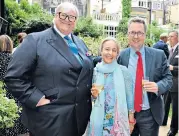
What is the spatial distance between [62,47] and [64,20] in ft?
0.69

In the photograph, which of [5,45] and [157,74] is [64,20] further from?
[5,45]

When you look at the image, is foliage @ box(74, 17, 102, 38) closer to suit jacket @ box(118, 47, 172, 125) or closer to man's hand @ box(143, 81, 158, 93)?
suit jacket @ box(118, 47, 172, 125)

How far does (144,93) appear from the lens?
274 cm

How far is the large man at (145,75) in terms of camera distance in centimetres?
272

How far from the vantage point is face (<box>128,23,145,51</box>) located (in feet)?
8.93

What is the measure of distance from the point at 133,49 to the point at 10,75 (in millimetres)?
1106

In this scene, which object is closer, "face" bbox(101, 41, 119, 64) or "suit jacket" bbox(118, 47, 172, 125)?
"face" bbox(101, 41, 119, 64)

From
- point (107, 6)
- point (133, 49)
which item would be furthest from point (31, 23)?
point (107, 6)

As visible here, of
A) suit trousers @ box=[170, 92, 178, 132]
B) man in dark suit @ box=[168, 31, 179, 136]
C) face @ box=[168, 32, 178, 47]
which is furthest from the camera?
face @ box=[168, 32, 178, 47]

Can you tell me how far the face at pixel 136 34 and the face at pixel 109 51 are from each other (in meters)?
0.20

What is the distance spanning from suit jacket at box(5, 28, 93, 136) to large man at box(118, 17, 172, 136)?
1.56 feet

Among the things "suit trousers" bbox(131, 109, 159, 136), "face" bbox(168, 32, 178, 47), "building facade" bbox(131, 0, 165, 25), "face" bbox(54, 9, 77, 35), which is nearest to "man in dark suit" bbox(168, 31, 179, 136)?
"face" bbox(168, 32, 178, 47)

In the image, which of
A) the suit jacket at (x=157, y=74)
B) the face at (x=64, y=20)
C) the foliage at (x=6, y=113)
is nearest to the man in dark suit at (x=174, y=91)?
the suit jacket at (x=157, y=74)

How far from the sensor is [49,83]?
7.68 feet
